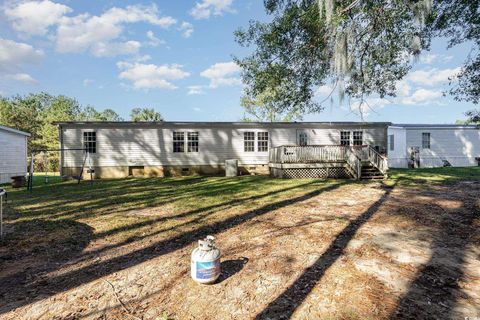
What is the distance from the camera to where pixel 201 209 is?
720cm

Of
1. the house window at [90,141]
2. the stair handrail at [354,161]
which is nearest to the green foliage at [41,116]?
the house window at [90,141]

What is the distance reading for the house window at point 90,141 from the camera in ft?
54.2

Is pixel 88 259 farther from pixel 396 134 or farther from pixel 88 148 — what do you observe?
pixel 396 134

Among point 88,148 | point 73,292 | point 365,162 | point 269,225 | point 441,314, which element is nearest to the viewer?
point 441,314

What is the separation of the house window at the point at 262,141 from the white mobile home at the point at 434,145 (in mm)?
12789

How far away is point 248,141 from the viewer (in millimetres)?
17984

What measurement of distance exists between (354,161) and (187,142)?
10.4 meters

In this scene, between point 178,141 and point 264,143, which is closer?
point 178,141

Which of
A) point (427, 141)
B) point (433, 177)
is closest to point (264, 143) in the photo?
point (433, 177)

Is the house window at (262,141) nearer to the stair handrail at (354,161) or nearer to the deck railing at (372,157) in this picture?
the stair handrail at (354,161)

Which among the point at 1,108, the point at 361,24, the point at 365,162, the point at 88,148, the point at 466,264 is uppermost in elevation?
the point at 1,108

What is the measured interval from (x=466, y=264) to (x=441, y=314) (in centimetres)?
165

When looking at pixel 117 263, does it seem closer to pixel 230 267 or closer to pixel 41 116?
pixel 230 267

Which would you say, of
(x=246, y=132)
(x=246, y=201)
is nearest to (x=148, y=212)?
(x=246, y=201)
